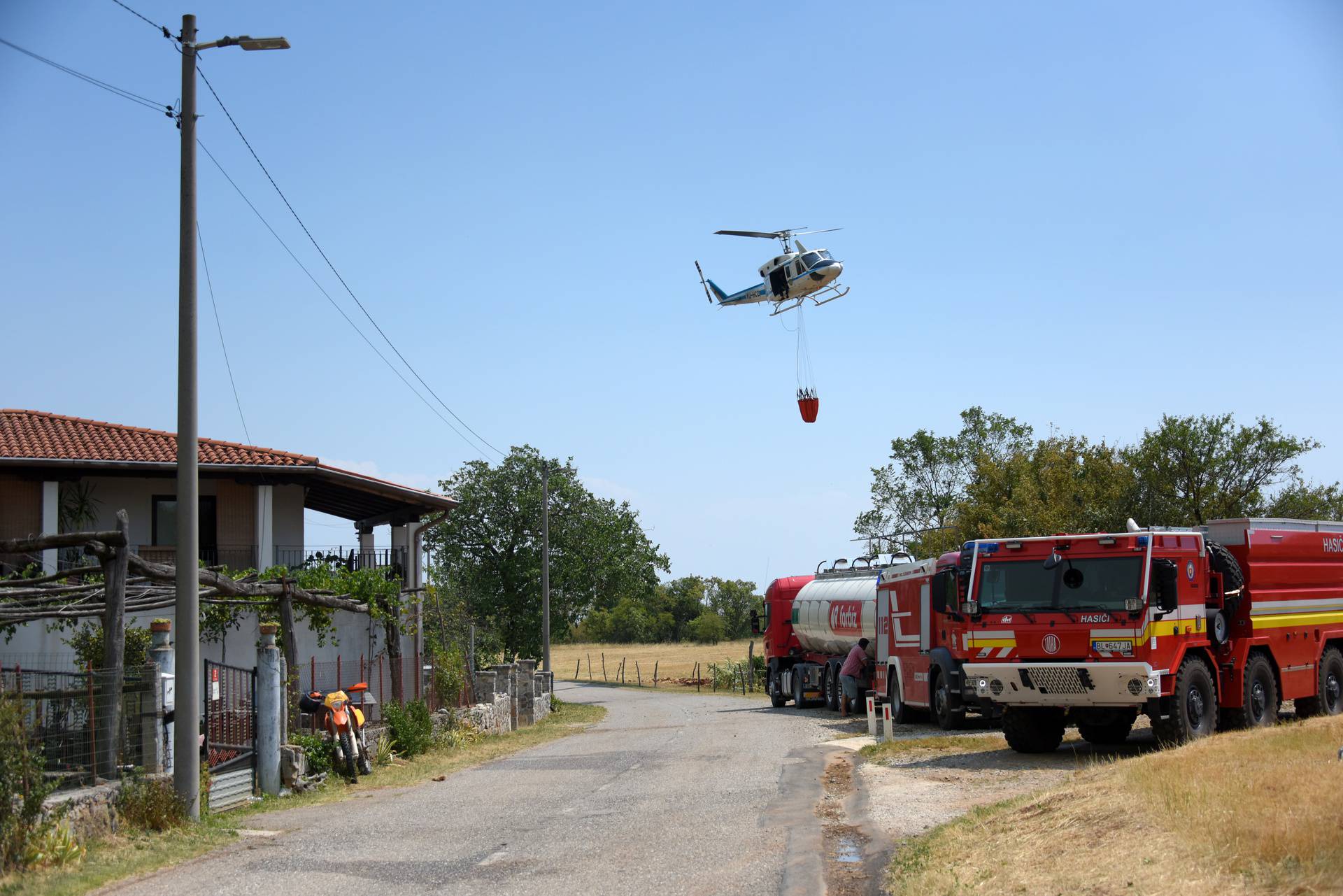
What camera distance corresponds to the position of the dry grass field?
68.4 metres

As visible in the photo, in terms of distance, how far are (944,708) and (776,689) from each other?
47.7 ft

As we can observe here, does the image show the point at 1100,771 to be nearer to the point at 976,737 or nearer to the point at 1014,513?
the point at 976,737

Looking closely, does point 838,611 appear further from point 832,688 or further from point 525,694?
point 525,694

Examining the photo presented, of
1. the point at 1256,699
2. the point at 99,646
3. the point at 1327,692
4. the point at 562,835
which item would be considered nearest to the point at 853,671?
the point at 1327,692

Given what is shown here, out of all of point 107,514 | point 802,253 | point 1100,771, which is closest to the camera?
point 1100,771

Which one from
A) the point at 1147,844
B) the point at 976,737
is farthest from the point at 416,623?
the point at 1147,844

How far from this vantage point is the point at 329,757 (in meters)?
18.0

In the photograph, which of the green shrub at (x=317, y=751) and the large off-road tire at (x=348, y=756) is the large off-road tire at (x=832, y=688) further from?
the green shrub at (x=317, y=751)

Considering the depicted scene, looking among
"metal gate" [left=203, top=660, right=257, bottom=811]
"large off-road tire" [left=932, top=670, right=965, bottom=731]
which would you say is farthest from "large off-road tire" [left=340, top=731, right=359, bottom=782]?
"large off-road tire" [left=932, top=670, right=965, bottom=731]

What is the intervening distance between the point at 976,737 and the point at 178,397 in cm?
1339

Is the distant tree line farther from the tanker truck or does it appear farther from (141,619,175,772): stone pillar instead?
(141,619,175,772): stone pillar

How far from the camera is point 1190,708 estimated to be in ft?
53.8

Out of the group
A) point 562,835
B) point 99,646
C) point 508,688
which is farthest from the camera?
point 508,688

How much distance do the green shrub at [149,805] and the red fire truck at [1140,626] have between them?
10.0 metres
